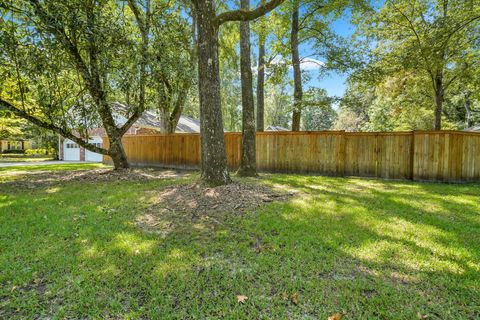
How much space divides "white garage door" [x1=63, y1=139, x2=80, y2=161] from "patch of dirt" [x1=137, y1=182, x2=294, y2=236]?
61.7 ft

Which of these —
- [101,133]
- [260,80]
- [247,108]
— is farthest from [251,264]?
[101,133]

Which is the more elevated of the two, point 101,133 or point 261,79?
point 261,79

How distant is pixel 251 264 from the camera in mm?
2648

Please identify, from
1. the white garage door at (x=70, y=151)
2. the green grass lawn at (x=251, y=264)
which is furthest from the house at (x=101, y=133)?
the green grass lawn at (x=251, y=264)

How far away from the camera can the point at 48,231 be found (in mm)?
3574

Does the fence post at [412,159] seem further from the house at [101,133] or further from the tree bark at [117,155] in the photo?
the house at [101,133]

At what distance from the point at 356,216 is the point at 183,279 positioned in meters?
2.94

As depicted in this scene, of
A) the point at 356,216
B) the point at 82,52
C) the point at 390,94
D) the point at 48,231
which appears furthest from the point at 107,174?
the point at 390,94

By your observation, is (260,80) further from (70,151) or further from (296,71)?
(70,151)

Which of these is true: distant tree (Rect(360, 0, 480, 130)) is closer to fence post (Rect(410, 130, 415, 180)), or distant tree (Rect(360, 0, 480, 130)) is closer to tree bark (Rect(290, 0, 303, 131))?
fence post (Rect(410, 130, 415, 180))

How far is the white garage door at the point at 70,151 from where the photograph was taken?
808 inches

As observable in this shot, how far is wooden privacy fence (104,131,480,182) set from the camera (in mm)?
7770

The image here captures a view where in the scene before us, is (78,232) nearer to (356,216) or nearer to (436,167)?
(356,216)

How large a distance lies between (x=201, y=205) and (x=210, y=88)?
2392 mm
